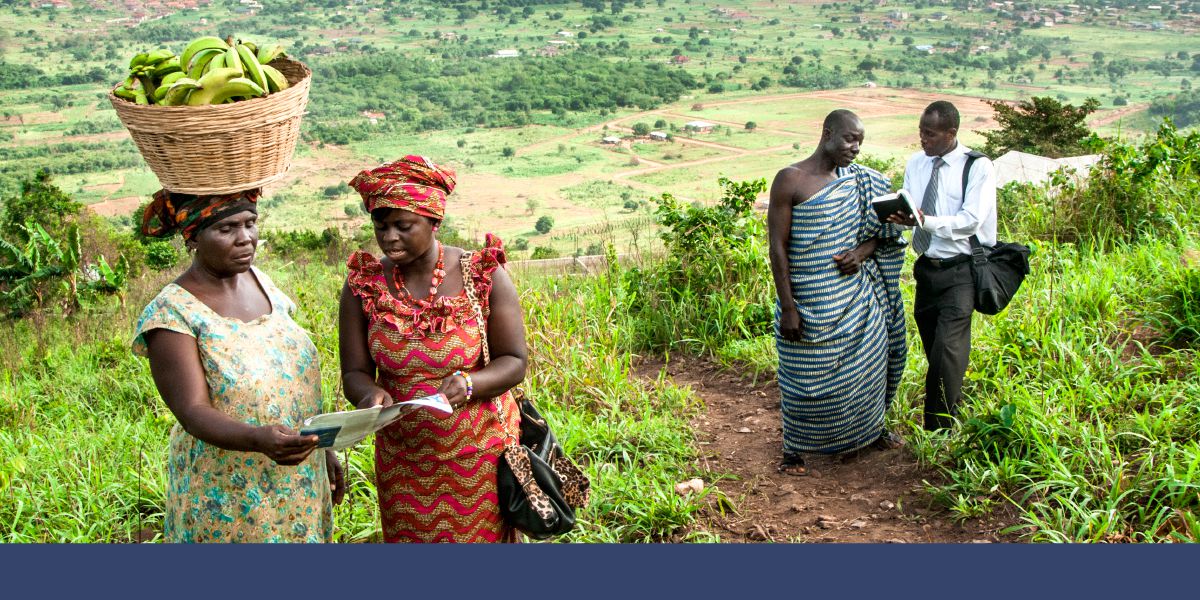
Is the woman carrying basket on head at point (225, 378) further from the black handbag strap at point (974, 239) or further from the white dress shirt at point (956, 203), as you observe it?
the black handbag strap at point (974, 239)

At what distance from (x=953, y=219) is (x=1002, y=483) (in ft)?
3.36

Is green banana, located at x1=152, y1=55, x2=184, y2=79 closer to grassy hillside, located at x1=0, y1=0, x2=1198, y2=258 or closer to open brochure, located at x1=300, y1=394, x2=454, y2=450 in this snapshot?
open brochure, located at x1=300, y1=394, x2=454, y2=450

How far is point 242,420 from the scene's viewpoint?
2264 mm

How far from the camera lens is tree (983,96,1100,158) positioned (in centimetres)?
1909

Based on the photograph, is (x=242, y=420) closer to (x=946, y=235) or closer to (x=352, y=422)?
(x=352, y=422)

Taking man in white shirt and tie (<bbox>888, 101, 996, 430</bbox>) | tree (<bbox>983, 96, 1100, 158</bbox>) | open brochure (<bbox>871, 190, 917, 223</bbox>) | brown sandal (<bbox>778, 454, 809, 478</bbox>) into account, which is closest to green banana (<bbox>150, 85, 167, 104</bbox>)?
open brochure (<bbox>871, 190, 917, 223</bbox>)

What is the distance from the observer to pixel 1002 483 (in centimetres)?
362

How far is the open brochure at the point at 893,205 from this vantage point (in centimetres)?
369

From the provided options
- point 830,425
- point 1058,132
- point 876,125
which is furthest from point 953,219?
point 876,125

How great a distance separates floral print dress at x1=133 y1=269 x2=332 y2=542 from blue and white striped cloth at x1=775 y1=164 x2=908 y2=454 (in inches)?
85.3

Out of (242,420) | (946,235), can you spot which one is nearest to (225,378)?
(242,420)

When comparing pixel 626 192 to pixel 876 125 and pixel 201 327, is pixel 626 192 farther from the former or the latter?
pixel 201 327

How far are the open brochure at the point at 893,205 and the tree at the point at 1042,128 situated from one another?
54.7ft

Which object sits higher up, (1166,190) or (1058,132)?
(1166,190)
